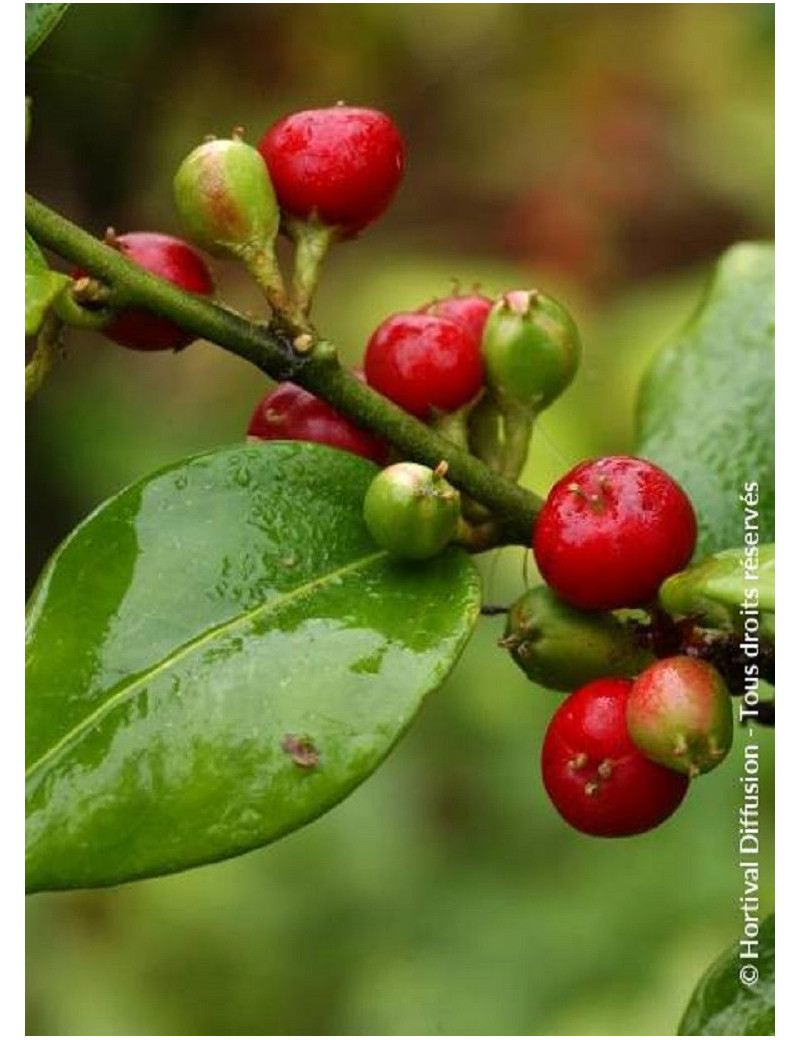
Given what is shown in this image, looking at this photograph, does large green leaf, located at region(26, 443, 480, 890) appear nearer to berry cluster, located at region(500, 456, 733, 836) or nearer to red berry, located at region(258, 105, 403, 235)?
berry cluster, located at region(500, 456, 733, 836)

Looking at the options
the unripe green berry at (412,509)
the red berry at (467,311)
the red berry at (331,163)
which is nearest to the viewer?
the unripe green berry at (412,509)

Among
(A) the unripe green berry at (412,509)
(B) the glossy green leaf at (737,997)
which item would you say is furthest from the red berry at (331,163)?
(B) the glossy green leaf at (737,997)

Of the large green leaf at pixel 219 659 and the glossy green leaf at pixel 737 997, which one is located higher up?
the large green leaf at pixel 219 659

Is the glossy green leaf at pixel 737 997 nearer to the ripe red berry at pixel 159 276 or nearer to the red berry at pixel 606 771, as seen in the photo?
the red berry at pixel 606 771

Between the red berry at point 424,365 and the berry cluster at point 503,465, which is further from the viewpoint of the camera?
the red berry at point 424,365

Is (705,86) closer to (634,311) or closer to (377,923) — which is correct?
(634,311)
